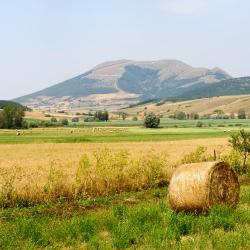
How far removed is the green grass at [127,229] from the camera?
1085 centimetres

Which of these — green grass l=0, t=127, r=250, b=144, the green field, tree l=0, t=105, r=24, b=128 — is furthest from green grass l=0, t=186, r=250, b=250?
tree l=0, t=105, r=24, b=128

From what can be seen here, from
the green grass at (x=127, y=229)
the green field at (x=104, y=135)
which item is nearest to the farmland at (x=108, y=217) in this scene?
the green grass at (x=127, y=229)

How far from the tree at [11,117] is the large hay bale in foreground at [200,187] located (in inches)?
3926

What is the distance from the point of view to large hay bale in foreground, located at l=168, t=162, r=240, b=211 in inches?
553

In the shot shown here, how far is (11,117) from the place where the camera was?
112m

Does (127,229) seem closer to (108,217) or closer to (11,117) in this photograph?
(108,217)

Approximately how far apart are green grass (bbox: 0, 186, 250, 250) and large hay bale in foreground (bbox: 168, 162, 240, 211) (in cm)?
40

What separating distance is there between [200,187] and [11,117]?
102 metres

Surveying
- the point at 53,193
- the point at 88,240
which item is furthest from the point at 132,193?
the point at 88,240

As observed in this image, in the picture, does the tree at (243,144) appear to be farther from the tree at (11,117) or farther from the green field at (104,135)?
the tree at (11,117)

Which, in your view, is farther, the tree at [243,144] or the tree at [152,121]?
the tree at [152,121]

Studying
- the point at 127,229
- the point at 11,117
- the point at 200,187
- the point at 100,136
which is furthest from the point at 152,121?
the point at 127,229

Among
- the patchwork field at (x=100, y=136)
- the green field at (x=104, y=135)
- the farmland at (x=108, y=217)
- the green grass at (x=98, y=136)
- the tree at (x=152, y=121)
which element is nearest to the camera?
the farmland at (x=108, y=217)

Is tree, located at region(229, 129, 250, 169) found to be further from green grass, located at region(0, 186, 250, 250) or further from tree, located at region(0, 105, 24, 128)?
tree, located at region(0, 105, 24, 128)
